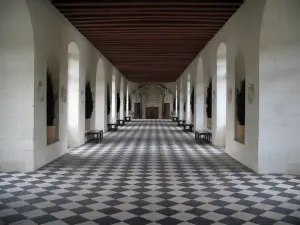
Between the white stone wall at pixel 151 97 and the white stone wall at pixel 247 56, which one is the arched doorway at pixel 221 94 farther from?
the white stone wall at pixel 151 97

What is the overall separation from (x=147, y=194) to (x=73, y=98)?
6.50 m

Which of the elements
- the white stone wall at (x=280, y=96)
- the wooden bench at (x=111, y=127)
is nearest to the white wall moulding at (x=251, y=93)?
the white stone wall at (x=280, y=96)

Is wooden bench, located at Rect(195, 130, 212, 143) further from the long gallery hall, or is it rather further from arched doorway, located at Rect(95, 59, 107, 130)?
arched doorway, located at Rect(95, 59, 107, 130)

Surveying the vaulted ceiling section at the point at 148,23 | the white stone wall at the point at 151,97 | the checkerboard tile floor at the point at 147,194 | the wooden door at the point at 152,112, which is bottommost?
the checkerboard tile floor at the point at 147,194

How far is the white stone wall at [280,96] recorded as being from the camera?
22.2ft

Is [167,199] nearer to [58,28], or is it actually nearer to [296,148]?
[296,148]

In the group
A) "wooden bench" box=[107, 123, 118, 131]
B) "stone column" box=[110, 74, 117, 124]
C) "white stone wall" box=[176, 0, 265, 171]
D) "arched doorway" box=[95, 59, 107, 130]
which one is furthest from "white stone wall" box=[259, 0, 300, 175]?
"stone column" box=[110, 74, 117, 124]

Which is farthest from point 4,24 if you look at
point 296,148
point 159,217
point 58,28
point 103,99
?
point 103,99

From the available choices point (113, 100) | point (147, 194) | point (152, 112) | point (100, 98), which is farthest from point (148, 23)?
point (152, 112)

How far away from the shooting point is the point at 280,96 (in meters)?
Answer: 6.85

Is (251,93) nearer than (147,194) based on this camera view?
No

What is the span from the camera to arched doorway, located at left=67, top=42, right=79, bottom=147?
11.0 m

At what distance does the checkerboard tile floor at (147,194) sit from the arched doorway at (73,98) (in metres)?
2.60

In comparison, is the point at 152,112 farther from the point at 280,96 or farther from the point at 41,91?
the point at 280,96
